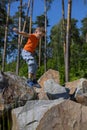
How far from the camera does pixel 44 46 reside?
39.0 metres

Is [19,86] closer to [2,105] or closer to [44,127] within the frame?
[2,105]

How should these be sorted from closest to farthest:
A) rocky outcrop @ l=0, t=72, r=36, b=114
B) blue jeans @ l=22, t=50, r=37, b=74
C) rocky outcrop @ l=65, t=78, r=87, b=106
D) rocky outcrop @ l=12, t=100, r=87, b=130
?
rocky outcrop @ l=12, t=100, r=87, b=130 < rocky outcrop @ l=0, t=72, r=36, b=114 < rocky outcrop @ l=65, t=78, r=87, b=106 < blue jeans @ l=22, t=50, r=37, b=74

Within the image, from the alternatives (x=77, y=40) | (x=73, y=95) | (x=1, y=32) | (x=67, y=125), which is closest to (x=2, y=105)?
(x=67, y=125)

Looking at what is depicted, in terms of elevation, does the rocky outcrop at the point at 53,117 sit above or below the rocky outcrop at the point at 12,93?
below

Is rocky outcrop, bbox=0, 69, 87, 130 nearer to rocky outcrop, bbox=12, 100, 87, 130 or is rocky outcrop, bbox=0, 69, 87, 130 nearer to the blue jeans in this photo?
rocky outcrop, bbox=12, 100, 87, 130

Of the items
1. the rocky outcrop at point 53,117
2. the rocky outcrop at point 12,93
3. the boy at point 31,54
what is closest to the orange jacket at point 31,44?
the boy at point 31,54

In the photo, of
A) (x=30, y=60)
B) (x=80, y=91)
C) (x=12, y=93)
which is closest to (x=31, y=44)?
(x=30, y=60)

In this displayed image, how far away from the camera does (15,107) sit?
22.5ft

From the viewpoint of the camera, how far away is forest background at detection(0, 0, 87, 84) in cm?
2179

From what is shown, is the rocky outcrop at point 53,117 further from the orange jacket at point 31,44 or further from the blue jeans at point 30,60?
the orange jacket at point 31,44

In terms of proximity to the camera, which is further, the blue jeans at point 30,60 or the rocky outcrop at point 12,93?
the blue jeans at point 30,60

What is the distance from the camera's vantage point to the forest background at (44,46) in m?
21.8

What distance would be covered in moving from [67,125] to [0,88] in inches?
64.2

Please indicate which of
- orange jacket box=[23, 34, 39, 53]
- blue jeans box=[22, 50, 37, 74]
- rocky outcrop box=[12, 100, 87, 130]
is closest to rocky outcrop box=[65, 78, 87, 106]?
blue jeans box=[22, 50, 37, 74]
